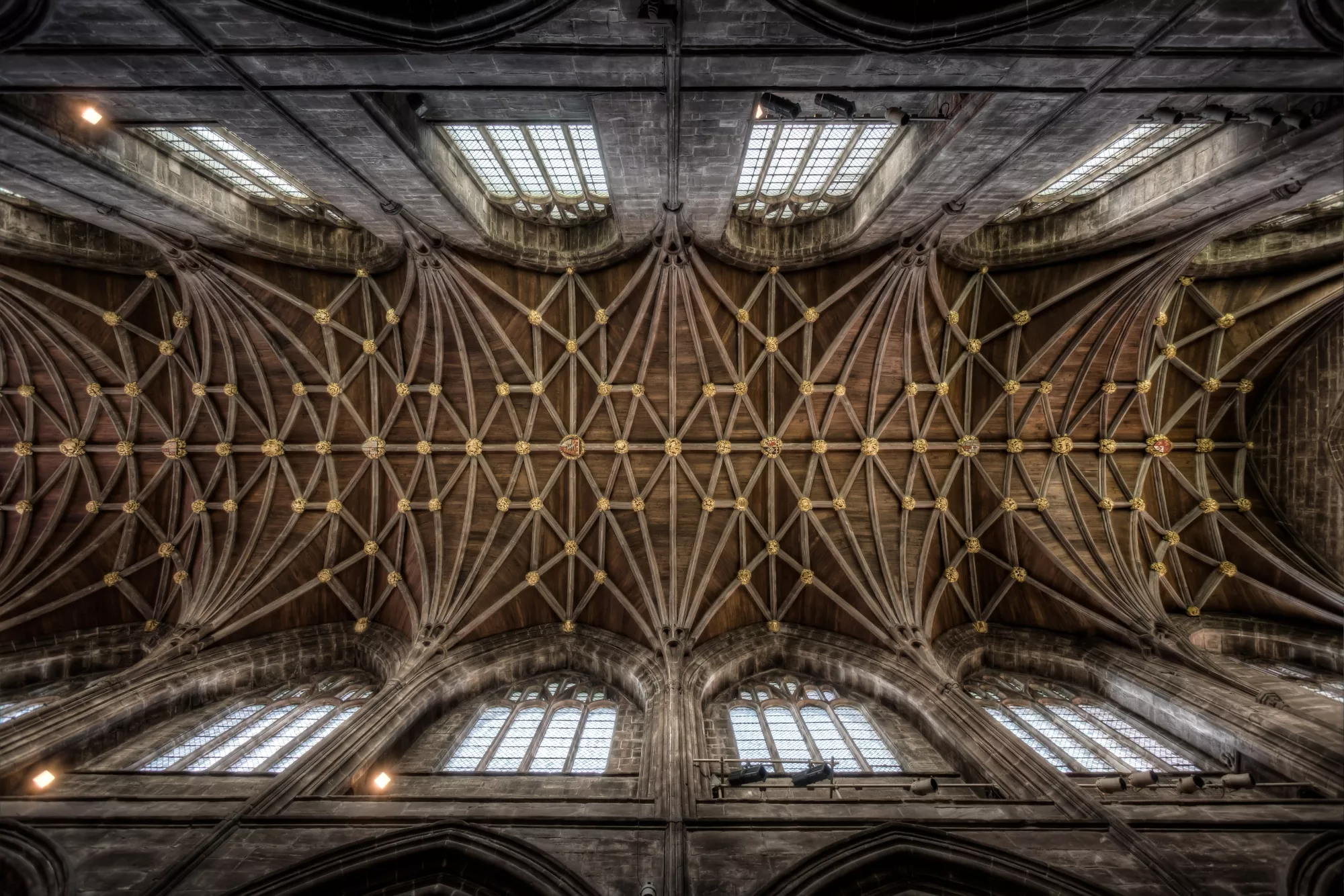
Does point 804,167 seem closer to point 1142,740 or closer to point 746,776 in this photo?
point 746,776

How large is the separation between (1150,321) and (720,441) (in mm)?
10733

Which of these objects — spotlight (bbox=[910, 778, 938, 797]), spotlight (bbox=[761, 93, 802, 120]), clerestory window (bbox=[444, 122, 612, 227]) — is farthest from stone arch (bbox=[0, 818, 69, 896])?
spotlight (bbox=[761, 93, 802, 120])

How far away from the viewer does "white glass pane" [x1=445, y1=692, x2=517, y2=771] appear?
11219 mm

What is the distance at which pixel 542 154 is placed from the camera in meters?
12.2

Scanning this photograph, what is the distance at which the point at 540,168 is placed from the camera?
12.7m

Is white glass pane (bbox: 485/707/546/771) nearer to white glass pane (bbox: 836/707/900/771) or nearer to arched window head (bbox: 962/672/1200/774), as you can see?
white glass pane (bbox: 836/707/900/771)

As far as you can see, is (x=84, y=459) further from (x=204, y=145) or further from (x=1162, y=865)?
(x=1162, y=865)

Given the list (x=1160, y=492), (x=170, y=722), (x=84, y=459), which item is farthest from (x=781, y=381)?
(x=84, y=459)

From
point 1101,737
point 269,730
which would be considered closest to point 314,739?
point 269,730

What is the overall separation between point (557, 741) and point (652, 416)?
8143 millimetres

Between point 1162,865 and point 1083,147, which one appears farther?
point 1083,147

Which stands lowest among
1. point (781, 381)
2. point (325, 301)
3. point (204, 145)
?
point (781, 381)

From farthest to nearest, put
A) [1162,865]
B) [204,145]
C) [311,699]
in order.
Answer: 1. [311,699]
2. [204,145]
3. [1162,865]

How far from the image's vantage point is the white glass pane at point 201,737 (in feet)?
35.8
